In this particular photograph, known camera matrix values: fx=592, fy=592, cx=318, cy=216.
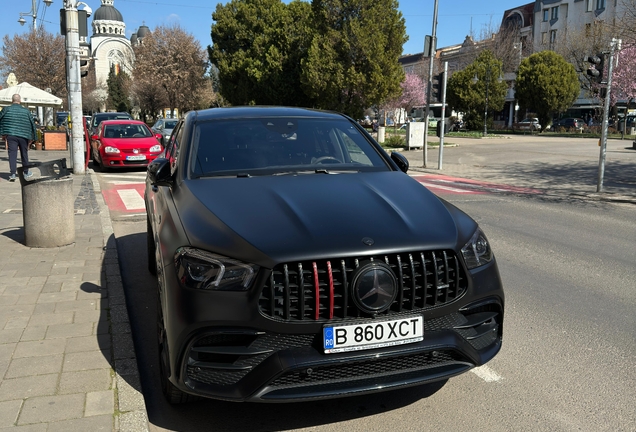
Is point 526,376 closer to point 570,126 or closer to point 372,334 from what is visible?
point 372,334

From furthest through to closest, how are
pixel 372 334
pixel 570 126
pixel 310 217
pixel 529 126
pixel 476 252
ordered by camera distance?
pixel 529 126
pixel 570 126
pixel 476 252
pixel 310 217
pixel 372 334

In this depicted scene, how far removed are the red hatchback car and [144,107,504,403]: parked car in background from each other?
14.1m

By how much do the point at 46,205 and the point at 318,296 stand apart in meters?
5.22

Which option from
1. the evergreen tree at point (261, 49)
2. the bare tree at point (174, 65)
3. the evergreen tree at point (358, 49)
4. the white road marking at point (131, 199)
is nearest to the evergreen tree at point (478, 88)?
the evergreen tree at point (261, 49)

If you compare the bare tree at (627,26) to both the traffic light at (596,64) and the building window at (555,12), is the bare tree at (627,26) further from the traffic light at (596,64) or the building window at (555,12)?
the building window at (555,12)

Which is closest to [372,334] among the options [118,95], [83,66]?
[83,66]

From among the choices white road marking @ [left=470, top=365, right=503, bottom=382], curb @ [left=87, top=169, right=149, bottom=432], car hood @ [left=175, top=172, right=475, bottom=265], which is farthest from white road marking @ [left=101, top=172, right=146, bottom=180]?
white road marking @ [left=470, top=365, right=503, bottom=382]

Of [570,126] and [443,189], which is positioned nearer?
[443,189]

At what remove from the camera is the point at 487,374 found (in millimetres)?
3801

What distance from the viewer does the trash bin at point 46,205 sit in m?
6.76

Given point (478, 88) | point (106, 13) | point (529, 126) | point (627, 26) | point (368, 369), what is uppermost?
point (106, 13)

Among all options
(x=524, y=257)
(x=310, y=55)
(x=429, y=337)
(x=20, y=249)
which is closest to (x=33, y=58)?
(x=310, y=55)

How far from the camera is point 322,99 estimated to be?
29.8 m

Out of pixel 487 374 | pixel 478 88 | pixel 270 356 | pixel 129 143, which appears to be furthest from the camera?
pixel 478 88
